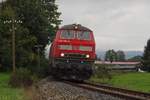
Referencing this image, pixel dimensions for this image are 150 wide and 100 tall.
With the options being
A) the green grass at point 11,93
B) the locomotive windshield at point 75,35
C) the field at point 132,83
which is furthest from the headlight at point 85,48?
the green grass at point 11,93

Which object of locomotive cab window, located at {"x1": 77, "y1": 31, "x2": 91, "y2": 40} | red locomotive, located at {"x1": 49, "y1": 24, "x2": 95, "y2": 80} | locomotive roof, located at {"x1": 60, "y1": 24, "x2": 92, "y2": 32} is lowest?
red locomotive, located at {"x1": 49, "y1": 24, "x2": 95, "y2": 80}

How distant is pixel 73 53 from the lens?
36.5 m

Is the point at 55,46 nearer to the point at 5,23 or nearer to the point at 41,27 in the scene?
the point at 5,23

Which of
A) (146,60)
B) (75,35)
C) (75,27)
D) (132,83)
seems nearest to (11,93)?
(75,35)

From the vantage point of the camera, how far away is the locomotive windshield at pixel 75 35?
123 feet

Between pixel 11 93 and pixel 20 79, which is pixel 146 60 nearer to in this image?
pixel 20 79

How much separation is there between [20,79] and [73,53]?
18.6 feet

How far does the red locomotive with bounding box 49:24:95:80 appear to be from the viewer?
36375mm

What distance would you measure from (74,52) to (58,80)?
390 centimetres

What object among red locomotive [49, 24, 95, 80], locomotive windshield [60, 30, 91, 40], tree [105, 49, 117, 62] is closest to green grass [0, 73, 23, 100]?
red locomotive [49, 24, 95, 80]

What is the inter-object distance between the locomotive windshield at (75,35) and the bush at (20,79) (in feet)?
14.9

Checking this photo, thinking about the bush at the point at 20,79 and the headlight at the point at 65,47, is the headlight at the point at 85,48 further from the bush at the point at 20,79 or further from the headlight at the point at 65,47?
the bush at the point at 20,79

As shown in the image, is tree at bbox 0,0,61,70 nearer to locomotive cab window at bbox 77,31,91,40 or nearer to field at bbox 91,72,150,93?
field at bbox 91,72,150,93

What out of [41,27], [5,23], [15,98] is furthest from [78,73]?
[41,27]
